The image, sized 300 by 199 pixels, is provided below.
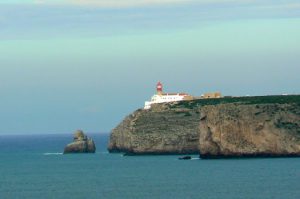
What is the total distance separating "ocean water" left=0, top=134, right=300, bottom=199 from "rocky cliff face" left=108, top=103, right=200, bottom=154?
21.1 feet

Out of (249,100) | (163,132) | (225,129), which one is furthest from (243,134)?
(163,132)

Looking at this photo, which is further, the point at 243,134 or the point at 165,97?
the point at 165,97

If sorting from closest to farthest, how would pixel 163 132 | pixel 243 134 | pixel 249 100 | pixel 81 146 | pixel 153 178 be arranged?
pixel 153 178 → pixel 243 134 → pixel 249 100 → pixel 163 132 → pixel 81 146

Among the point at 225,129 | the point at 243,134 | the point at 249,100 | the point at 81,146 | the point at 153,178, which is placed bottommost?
the point at 153,178

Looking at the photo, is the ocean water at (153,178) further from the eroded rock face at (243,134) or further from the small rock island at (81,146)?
the small rock island at (81,146)

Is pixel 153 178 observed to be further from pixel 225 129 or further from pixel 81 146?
pixel 81 146

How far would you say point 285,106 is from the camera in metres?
142

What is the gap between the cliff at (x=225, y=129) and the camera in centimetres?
13312

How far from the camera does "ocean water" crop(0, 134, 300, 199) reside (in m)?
88.2

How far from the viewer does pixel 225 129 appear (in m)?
133

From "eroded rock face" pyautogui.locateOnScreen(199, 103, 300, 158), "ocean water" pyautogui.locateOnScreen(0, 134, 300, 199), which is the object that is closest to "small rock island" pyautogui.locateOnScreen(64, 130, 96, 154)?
"ocean water" pyautogui.locateOnScreen(0, 134, 300, 199)

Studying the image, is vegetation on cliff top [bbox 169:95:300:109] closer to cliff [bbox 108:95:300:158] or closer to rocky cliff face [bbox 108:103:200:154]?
cliff [bbox 108:95:300:158]

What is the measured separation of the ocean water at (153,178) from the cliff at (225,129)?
2.38 m

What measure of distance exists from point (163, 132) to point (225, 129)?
22.8 metres
